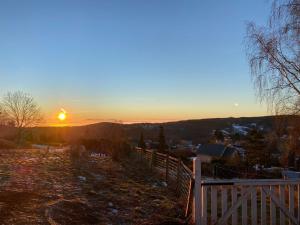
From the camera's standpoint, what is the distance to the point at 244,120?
118500mm

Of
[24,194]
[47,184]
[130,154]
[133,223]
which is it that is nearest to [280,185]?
[133,223]

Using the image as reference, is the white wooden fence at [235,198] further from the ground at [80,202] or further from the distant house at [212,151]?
the distant house at [212,151]

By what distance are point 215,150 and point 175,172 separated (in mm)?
75261

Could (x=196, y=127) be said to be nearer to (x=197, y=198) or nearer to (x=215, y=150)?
(x=215, y=150)

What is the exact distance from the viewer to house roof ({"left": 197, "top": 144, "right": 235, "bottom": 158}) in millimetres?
84438

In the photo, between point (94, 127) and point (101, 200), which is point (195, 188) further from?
point (94, 127)

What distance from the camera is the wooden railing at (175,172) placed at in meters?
11.2

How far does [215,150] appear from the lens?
296 feet


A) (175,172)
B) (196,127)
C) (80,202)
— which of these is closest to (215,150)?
(196,127)

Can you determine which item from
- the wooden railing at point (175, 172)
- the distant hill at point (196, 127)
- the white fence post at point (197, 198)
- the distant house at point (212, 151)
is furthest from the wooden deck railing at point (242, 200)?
the distant hill at point (196, 127)

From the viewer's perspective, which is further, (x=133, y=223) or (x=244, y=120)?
(x=244, y=120)

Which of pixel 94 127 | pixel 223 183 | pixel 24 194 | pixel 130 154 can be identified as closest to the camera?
pixel 223 183

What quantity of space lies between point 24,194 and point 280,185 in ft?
19.8

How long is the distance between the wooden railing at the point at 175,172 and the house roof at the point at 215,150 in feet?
191
